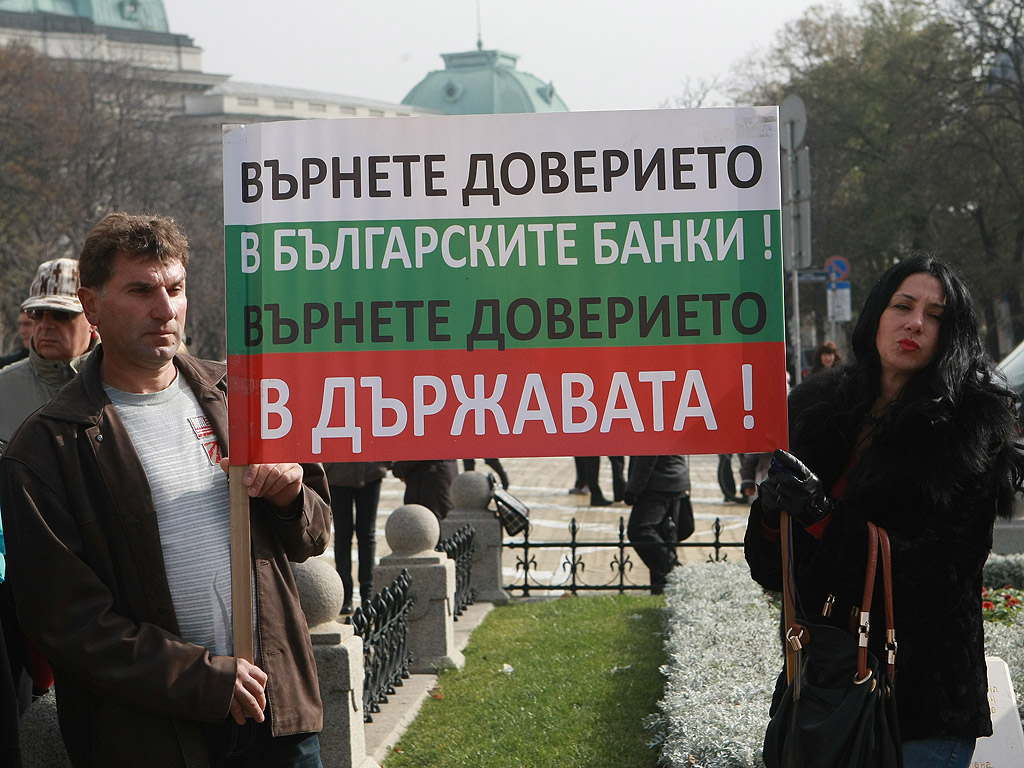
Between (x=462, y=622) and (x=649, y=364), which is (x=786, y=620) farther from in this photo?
(x=462, y=622)

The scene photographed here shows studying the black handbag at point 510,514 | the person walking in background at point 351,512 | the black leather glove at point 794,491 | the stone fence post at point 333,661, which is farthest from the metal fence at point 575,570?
the black leather glove at point 794,491

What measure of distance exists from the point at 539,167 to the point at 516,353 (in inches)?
18.5

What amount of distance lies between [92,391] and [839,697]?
189 centimetres

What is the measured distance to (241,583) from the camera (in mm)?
2936

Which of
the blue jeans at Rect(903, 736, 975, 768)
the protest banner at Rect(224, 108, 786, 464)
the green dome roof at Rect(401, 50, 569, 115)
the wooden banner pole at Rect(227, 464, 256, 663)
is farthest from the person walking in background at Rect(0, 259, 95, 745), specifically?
the green dome roof at Rect(401, 50, 569, 115)

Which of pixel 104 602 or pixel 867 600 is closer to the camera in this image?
pixel 104 602

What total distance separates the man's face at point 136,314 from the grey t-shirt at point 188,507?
11 centimetres

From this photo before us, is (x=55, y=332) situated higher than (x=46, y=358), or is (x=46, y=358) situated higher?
(x=55, y=332)

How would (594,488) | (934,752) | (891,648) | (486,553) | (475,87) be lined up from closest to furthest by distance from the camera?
(891,648) < (934,752) < (486,553) < (594,488) < (475,87)

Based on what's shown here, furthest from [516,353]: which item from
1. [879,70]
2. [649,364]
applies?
[879,70]

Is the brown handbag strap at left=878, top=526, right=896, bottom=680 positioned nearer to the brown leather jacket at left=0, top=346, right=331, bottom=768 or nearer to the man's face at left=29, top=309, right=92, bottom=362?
the brown leather jacket at left=0, top=346, right=331, bottom=768

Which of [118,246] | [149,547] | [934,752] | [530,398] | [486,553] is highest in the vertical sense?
[118,246]

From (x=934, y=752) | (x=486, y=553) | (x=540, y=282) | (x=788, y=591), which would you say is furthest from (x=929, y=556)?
(x=486, y=553)

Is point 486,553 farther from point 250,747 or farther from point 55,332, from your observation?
point 250,747
